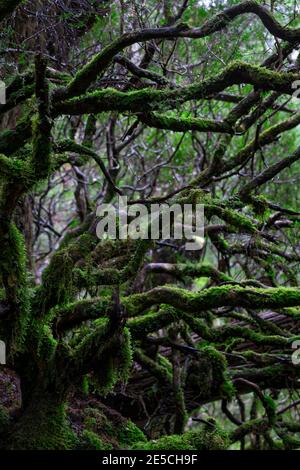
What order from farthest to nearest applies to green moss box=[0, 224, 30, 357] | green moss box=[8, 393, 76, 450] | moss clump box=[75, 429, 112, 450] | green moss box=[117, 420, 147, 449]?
green moss box=[117, 420, 147, 449]
moss clump box=[75, 429, 112, 450]
green moss box=[8, 393, 76, 450]
green moss box=[0, 224, 30, 357]

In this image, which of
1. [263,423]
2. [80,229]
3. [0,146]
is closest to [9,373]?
[80,229]

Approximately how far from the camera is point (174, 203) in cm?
405

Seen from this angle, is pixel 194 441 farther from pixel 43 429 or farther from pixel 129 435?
pixel 43 429

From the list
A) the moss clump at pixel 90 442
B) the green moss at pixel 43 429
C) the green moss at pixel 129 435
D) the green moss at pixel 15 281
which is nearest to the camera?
the green moss at pixel 15 281

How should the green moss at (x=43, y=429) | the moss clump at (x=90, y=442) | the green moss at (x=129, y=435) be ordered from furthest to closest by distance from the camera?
1. the green moss at (x=129, y=435)
2. the moss clump at (x=90, y=442)
3. the green moss at (x=43, y=429)

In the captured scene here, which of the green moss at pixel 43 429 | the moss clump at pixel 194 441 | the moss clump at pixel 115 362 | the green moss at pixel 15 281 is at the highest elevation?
the green moss at pixel 15 281

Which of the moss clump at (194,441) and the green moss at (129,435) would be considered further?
the green moss at (129,435)

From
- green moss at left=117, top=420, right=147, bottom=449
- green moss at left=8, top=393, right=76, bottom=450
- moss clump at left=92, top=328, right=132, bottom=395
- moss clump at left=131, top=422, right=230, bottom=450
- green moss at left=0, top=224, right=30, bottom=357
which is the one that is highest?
green moss at left=0, top=224, right=30, bottom=357

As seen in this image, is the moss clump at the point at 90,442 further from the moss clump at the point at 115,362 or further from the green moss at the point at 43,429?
the moss clump at the point at 115,362

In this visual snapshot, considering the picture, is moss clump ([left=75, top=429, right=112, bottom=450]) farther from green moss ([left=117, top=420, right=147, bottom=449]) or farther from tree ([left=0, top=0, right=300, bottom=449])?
green moss ([left=117, top=420, right=147, bottom=449])

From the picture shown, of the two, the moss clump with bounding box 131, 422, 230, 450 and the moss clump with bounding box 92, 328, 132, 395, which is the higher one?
the moss clump with bounding box 92, 328, 132, 395

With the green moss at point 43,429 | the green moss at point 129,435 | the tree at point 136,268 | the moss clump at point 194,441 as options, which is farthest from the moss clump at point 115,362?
the green moss at point 129,435

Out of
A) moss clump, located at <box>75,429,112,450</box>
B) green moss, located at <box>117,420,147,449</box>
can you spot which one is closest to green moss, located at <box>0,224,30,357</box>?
moss clump, located at <box>75,429,112,450</box>
